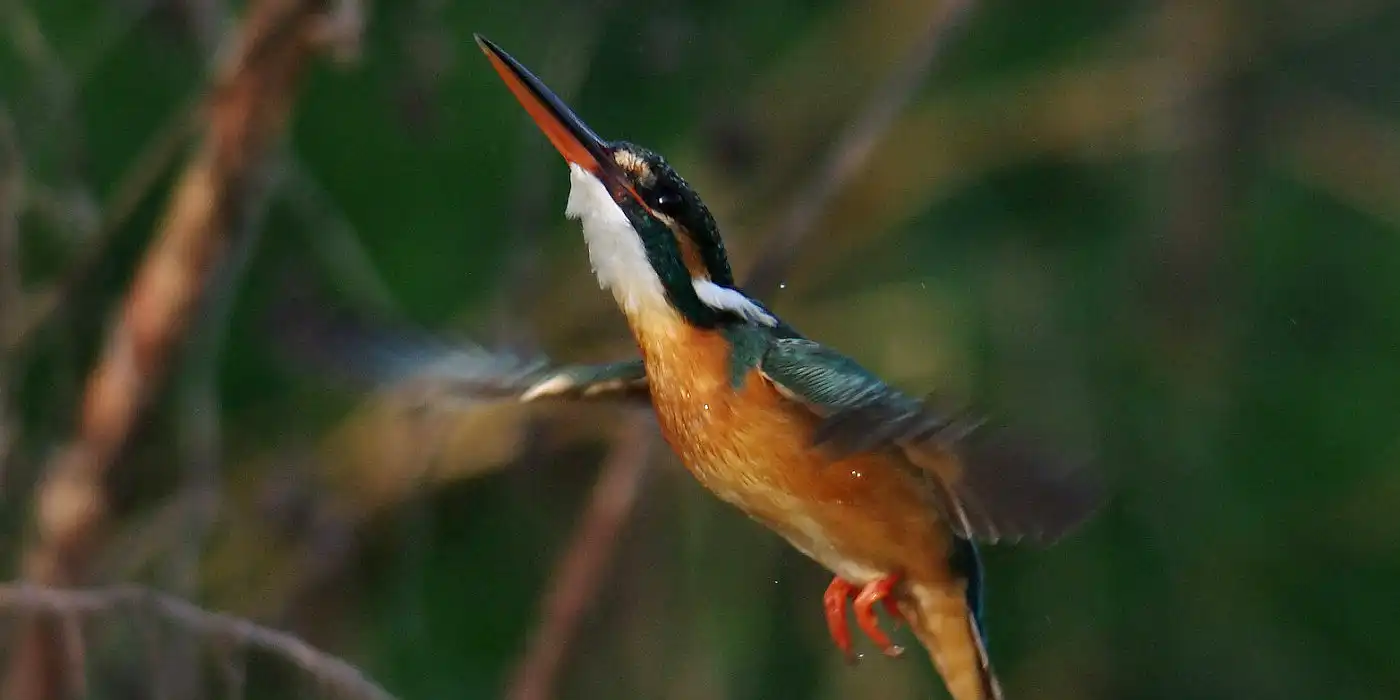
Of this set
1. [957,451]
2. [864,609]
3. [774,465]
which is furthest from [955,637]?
[957,451]

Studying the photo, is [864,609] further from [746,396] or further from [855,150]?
[855,150]

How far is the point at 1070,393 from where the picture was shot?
2531 mm

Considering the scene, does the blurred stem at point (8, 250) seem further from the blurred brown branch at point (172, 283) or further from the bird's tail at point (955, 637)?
the bird's tail at point (955, 637)

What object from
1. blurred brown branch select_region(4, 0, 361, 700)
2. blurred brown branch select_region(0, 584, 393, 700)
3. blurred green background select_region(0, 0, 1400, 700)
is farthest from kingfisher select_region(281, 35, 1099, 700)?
blurred green background select_region(0, 0, 1400, 700)

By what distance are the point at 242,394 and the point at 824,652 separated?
111 cm

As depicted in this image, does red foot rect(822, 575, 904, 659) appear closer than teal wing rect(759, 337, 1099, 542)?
No

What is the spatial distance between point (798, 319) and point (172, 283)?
1015 mm

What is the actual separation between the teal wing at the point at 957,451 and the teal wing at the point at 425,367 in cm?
17

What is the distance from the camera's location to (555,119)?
1139 mm

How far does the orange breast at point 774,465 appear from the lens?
112cm

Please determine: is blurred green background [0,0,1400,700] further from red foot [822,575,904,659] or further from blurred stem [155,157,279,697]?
red foot [822,575,904,659]

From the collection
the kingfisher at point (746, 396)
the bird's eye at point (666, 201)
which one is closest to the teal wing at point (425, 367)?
the kingfisher at point (746, 396)

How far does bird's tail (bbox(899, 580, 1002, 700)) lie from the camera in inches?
50.1

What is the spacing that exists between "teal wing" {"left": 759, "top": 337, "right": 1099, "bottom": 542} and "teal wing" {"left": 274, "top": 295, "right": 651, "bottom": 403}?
0.17 metres
